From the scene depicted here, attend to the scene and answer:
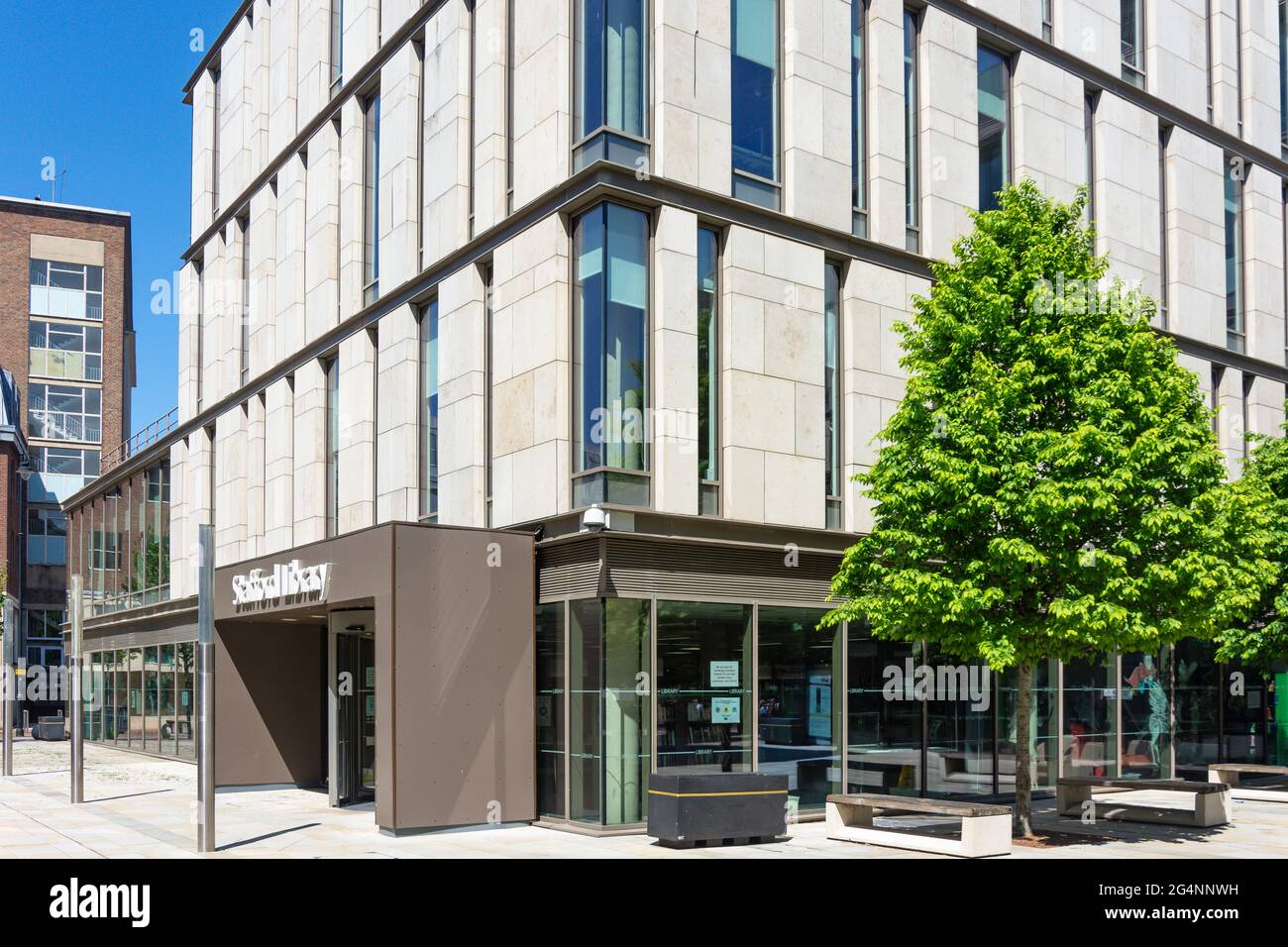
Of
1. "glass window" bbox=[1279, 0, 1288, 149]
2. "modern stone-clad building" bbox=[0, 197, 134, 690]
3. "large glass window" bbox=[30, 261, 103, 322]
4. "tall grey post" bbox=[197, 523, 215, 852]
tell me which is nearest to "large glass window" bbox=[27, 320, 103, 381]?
"modern stone-clad building" bbox=[0, 197, 134, 690]

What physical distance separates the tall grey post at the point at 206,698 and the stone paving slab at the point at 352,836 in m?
0.44

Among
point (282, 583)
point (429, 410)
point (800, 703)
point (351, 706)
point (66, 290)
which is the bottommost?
point (351, 706)

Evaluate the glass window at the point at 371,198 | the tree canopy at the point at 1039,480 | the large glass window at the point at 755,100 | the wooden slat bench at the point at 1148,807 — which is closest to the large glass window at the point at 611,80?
the large glass window at the point at 755,100

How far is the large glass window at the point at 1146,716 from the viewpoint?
92.2 ft

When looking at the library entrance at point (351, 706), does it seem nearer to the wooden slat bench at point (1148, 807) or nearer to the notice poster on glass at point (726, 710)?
the notice poster on glass at point (726, 710)

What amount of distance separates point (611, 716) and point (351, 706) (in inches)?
280

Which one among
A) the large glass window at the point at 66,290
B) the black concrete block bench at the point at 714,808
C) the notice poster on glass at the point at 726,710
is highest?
the large glass window at the point at 66,290

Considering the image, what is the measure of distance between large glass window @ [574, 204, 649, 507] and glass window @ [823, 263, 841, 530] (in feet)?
13.3

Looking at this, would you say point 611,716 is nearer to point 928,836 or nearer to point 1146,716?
point 928,836

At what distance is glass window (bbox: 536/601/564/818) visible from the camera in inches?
800

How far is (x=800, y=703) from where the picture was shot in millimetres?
21781

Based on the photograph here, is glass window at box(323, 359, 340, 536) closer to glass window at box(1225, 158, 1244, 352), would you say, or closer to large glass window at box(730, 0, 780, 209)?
large glass window at box(730, 0, 780, 209)

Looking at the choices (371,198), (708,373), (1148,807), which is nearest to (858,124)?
(708,373)

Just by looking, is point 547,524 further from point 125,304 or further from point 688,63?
point 125,304
